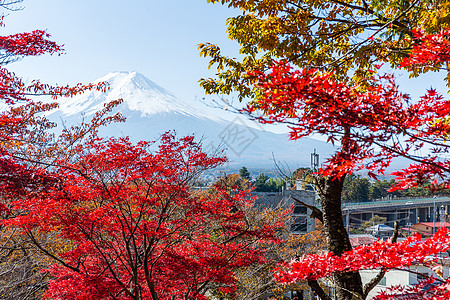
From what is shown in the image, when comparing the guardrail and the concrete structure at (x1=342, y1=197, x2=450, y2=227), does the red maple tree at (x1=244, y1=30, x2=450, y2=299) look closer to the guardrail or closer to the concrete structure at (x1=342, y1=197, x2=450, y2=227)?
the concrete structure at (x1=342, y1=197, x2=450, y2=227)

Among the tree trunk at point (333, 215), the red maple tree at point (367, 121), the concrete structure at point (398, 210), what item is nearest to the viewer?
the red maple tree at point (367, 121)

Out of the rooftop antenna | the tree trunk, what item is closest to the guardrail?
the rooftop antenna

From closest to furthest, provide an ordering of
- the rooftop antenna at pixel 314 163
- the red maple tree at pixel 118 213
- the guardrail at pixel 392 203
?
the rooftop antenna at pixel 314 163, the red maple tree at pixel 118 213, the guardrail at pixel 392 203

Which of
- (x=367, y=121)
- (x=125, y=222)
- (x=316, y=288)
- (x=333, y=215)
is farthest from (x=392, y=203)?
(x=367, y=121)

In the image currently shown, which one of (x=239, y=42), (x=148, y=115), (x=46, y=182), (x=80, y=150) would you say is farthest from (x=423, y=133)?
(x=148, y=115)

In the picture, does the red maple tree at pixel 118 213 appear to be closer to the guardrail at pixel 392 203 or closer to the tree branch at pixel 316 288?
the tree branch at pixel 316 288

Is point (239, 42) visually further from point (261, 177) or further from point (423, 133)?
point (261, 177)

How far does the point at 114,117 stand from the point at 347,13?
6.75 metres

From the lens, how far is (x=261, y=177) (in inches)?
1560

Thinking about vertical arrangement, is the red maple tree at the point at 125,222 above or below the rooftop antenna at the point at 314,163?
below

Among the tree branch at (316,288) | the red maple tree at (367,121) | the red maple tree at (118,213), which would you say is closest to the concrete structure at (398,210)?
the red maple tree at (118,213)

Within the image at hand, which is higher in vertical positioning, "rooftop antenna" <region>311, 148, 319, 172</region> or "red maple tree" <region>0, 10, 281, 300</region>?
"rooftop antenna" <region>311, 148, 319, 172</region>

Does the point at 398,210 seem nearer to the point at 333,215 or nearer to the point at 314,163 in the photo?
the point at 314,163

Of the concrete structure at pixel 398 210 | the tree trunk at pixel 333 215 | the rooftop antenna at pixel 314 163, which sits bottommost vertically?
the concrete structure at pixel 398 210
